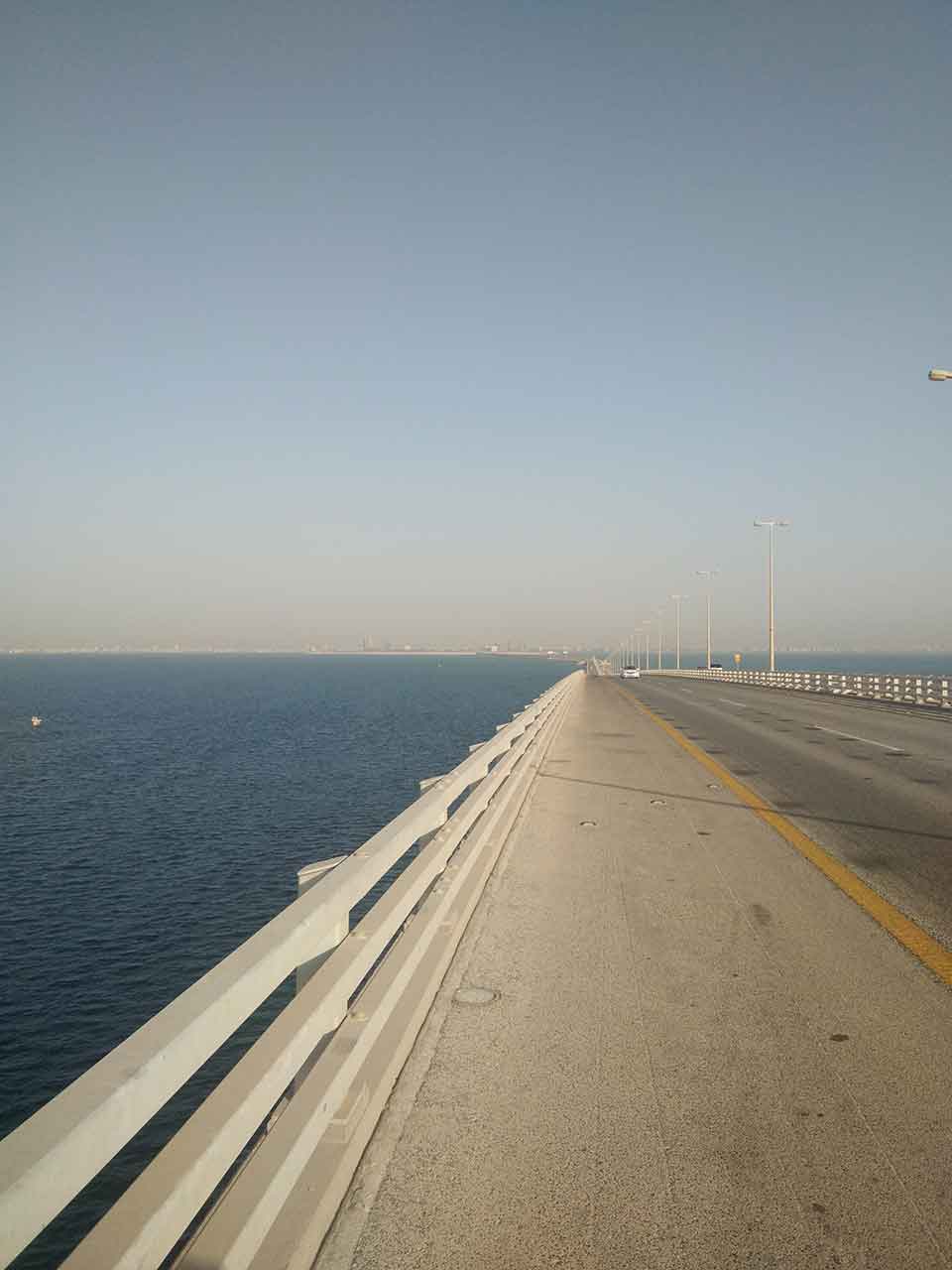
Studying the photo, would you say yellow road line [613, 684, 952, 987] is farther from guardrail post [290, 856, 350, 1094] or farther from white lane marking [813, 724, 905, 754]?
white lane marking [813, 724, 905, 754]

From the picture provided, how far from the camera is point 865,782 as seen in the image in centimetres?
1292

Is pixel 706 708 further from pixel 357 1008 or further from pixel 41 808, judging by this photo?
pixel 357 1008

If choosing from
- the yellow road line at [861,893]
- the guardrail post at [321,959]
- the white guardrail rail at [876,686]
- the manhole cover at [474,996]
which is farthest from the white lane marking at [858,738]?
the guardrail post at [321,959]

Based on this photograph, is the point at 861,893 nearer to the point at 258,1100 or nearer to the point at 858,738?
the point at 258,1100

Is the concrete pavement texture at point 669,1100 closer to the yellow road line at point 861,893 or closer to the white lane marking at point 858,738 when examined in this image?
the yellow road line at point 861,893

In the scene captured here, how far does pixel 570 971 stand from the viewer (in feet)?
16.5

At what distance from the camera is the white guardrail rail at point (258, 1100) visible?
A: 5.38 feet

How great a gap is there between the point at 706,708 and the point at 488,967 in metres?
27.3

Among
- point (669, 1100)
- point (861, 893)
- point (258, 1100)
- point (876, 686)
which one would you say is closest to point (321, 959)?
point (258, 1100)

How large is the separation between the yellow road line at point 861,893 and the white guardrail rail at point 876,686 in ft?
79.2

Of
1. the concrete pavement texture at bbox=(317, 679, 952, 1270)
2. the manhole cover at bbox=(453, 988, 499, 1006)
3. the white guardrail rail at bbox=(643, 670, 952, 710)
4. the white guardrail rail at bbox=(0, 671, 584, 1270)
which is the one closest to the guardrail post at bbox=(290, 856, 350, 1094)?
the white guardrail rail at bbox=(0, 671, 584, 1270)

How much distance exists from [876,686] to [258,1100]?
4000cm

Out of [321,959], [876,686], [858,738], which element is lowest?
[858,738]

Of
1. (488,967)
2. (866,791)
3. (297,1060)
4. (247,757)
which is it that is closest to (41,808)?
(247,757)
